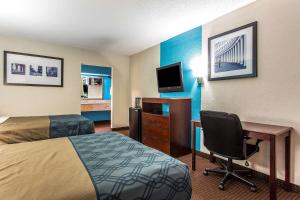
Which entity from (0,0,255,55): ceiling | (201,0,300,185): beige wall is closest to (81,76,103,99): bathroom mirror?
(0,0,255,55): ceiling

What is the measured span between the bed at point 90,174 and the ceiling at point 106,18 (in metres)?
2.00

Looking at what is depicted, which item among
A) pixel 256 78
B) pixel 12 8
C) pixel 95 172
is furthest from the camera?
pixel 12 8

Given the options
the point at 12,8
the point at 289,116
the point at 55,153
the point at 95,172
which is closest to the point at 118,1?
the point at 12,8

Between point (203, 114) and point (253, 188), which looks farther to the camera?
point (203, 114)

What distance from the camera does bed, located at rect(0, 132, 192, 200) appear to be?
0.88m

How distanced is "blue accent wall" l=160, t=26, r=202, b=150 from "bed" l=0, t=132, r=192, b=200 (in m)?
1.89

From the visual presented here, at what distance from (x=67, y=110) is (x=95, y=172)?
375 cm

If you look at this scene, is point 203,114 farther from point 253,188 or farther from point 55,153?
point 55,153

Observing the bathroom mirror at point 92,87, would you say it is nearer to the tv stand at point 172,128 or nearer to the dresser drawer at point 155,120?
the dresser drawer at point 155,120

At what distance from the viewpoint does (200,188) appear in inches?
79.4

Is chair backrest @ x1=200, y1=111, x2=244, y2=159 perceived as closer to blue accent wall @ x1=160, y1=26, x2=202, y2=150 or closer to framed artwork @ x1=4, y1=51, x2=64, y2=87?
blue accent wall @ x1=160, y1=26, x2=202, y2=150

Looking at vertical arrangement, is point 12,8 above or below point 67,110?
above

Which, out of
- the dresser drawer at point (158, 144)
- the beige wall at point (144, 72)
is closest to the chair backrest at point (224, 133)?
the dresser drawer at point (158, 144)

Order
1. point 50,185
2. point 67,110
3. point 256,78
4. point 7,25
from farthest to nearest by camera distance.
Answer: point 67,110, point 7,25, point 256,78, point 50,185
